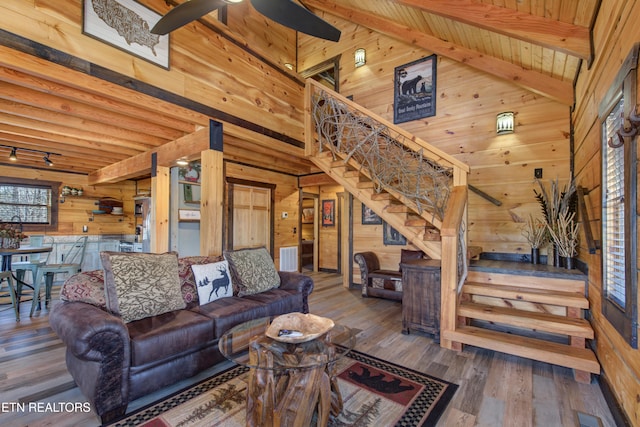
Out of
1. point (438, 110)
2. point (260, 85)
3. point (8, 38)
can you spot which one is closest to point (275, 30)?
point (260, 85)

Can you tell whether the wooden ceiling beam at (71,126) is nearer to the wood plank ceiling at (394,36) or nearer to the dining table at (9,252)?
the wood plank ceiling at (394,36)

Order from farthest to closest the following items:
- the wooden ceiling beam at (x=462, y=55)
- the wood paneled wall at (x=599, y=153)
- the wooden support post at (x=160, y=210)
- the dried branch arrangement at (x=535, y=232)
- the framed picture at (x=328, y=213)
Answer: the framed picture at (x=328, y=213) → the wooden support post at (x=160, y=210) → the dried branch arrangement at (x=535, y=232) → the wooden ceiling beam at (x=462, y=55) → the wood paneled wall at (x=599, y=153)

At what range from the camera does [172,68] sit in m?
3.10

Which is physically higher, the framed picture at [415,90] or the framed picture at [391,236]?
the framed picture at [415,90]

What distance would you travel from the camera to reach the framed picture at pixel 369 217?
5446 mm

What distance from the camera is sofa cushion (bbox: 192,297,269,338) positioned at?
2459 millimetres

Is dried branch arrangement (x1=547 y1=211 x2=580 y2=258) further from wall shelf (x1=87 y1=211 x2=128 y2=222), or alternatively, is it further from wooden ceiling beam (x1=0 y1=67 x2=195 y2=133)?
wall shelf (x1=87 y1=211 x2=128 y2=222)

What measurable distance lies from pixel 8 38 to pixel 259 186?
4416 mm

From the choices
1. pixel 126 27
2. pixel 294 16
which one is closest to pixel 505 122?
pixel 294 16

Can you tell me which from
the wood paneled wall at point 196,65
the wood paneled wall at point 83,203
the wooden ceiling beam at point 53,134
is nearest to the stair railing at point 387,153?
the wood paneled wall at point 196,65

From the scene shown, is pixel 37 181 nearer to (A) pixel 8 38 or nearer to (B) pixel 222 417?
(A) pixel 8 38

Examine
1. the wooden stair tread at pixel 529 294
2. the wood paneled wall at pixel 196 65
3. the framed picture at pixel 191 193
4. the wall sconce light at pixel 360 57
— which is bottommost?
the wooden stair tread at pixel 529 294

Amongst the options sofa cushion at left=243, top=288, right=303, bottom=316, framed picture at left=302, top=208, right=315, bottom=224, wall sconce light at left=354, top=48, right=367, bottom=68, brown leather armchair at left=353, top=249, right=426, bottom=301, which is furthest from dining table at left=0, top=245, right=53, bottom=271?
wall sconce light at left=354, top=48, right=367, bottom=68

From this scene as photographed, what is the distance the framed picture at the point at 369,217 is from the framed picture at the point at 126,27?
3.87 m
